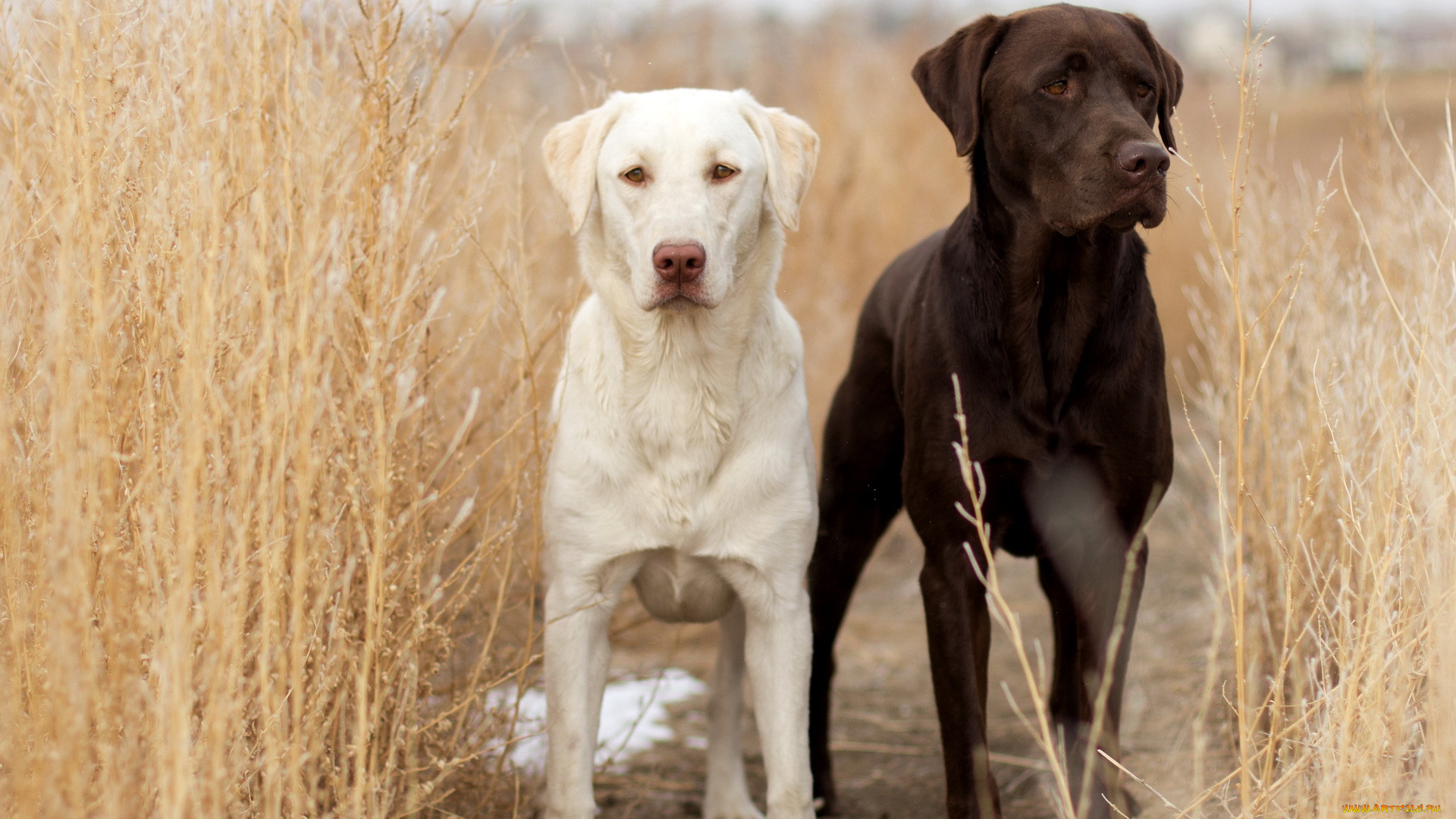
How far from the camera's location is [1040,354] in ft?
9.15

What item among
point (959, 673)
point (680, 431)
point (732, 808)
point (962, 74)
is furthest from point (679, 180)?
point (732, 808)

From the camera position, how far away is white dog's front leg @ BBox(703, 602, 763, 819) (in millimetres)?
3320

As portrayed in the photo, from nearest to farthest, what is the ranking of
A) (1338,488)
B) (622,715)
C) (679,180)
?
1. (679,180)
2. (1338,488)
3. (622,715)

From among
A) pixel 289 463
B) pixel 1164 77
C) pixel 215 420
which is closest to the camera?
pixel 215 420

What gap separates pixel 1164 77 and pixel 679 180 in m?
1.17

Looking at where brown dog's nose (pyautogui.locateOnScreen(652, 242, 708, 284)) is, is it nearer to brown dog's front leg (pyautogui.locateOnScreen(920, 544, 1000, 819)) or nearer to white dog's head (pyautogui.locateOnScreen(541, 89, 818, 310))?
white dog's head (pyautogui.locateOnScreen(541, 89, 818, 310))

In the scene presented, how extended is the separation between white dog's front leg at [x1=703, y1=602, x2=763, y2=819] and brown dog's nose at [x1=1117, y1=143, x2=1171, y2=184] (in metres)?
1.55

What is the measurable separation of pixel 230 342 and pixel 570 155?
1035 millimetres

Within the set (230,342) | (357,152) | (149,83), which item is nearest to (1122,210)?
(357,152)

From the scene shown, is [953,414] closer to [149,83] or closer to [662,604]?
[662,604]

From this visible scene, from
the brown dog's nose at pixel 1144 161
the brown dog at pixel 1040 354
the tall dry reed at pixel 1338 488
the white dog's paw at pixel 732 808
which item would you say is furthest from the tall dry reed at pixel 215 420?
the tall dry reed at pixel 1338 488

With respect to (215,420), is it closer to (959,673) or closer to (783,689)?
(783,689)

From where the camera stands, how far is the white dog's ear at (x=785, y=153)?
2.89 meters

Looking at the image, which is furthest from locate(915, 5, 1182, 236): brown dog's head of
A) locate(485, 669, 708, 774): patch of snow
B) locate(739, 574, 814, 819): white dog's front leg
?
locate(485, 669, 708, 774): patch of snow
